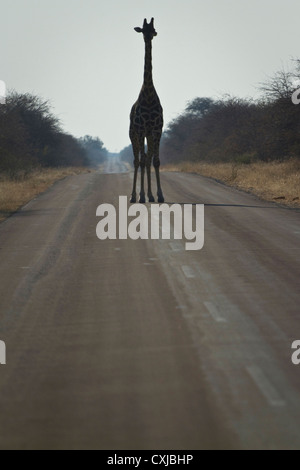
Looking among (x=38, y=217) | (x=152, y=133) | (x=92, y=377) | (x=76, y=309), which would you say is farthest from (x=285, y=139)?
(x=92, y=377)

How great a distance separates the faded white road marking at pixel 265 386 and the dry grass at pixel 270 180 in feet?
46.3

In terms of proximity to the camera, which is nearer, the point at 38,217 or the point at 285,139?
the point at 38,217

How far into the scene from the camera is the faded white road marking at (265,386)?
5.40 m

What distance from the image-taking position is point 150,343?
6.95m

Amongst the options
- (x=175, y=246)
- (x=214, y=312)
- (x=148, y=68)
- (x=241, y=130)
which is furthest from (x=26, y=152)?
(x=214, y=312)

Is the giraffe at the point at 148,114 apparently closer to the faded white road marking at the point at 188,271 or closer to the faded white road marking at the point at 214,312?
the faded white road marking at the point at 188,271

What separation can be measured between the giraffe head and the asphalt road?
783cm

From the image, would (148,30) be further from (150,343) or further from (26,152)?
(26,152)

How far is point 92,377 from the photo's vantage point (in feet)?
19.8

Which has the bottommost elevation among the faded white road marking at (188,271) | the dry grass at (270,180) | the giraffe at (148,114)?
the faded white road marking at (188,271)

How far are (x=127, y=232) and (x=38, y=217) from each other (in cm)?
372

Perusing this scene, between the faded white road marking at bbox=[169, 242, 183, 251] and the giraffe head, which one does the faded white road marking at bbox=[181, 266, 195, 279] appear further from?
the giraffe head

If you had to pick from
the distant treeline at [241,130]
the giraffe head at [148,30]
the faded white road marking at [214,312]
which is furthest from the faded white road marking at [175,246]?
the distant treeline at [241,130]
